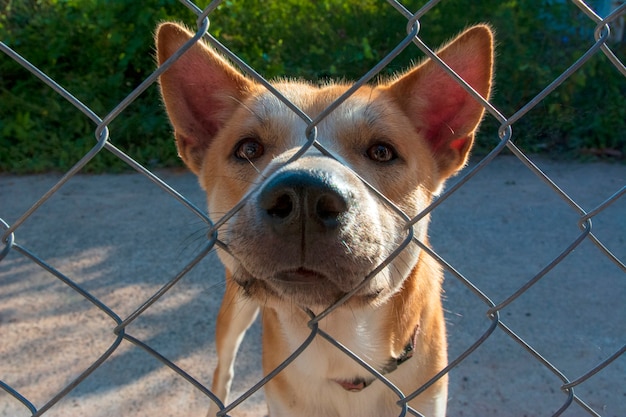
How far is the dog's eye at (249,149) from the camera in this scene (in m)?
2.29

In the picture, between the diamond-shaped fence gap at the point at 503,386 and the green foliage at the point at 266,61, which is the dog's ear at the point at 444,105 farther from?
the green foliage at the point at 266,61

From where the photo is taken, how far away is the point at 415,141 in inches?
95.7

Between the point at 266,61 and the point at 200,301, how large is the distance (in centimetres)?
444

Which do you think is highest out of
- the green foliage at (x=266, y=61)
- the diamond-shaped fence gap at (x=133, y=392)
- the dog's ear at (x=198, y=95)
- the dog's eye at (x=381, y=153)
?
the green foliage at (x=266, y=61)

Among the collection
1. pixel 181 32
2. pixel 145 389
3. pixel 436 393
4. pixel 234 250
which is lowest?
pixel 436 393

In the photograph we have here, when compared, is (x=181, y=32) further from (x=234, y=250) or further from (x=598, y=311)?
(x=598, y=311)

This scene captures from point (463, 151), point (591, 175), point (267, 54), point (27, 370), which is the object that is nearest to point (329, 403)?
point (463, 151)

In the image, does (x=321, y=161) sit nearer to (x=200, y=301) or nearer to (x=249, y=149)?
(x=249, y=149)

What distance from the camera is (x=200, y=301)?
412 centimetres

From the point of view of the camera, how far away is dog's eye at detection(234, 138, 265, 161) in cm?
229

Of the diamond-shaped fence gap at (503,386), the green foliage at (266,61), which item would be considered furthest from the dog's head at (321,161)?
the green foliage at (266,61)

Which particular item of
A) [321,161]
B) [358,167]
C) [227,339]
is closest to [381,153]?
[358,167]

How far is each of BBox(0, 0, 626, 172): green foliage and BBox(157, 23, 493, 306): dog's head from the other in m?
4.56

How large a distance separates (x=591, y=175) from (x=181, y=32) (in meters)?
5.77
